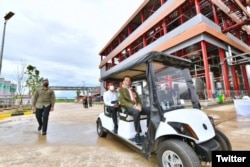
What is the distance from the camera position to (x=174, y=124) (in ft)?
7.32

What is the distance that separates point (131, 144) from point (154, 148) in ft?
2.43

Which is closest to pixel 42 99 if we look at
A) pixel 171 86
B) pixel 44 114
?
pixel 44 114

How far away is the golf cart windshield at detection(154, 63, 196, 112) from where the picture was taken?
8.90ft

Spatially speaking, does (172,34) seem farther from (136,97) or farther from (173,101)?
(173,101)

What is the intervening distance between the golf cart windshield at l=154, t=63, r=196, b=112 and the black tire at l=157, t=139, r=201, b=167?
0.58m

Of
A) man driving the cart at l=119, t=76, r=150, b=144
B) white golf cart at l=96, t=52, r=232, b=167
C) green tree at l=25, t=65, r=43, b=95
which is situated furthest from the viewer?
green tree at l=25, t=65, r=43, b=95

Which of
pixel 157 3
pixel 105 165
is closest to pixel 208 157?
pixel 105 165

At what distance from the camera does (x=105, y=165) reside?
2.80 m

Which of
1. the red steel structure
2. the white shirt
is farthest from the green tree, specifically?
the white shirt

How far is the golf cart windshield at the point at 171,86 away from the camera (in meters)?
2.71

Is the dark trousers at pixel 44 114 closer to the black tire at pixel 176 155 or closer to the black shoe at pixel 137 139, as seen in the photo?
the black shoe at pixel 137 139

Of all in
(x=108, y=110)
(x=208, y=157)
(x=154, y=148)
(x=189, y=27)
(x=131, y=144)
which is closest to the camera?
(x=208, y=157)

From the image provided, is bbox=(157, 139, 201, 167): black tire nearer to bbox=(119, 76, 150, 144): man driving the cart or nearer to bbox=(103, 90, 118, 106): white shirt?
bbox=(119, 76, 150, 144): man driving the cart

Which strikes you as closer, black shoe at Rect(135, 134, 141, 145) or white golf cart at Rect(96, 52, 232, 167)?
white golf cart at Rect(96, 52, 232, 167)
